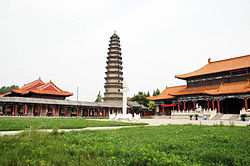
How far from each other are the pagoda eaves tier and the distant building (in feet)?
76.7

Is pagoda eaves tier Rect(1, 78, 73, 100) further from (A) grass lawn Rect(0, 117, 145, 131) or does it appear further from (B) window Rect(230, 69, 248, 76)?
(B) window Rect(230, 69, 248, 76)

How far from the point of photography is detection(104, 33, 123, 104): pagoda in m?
52.8

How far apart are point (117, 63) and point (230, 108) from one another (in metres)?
31.0

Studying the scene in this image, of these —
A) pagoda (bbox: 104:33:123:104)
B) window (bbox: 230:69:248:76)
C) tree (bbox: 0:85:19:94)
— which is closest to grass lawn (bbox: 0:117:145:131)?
window (bbox: 230:69:248:76)

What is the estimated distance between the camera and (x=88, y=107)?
142 feet

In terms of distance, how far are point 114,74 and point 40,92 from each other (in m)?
20.7

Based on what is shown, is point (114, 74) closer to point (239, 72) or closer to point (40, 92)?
point (40, 92)

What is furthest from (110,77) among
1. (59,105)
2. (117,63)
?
(59,105)

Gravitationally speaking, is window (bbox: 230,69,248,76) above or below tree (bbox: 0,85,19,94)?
below

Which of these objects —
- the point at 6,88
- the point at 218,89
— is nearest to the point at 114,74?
the point at 218,89

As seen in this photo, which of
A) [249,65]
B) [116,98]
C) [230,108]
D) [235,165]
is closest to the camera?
[235,165]

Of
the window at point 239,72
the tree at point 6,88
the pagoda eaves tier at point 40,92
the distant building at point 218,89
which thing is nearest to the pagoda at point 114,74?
the pagoda eaves tier at point 40,92

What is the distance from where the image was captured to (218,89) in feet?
111

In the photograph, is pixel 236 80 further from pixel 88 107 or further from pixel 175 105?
pixel 88 107
